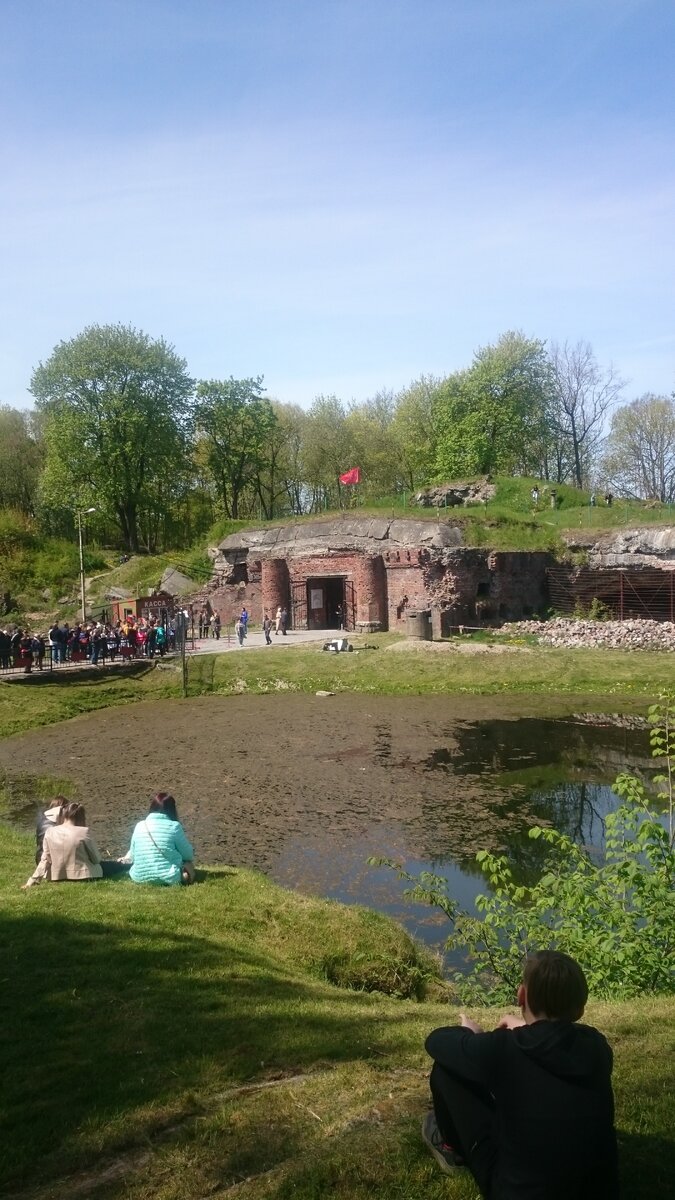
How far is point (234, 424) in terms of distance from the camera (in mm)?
50969

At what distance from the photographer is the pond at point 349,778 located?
446 inches

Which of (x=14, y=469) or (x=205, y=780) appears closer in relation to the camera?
(x=205, y=780)

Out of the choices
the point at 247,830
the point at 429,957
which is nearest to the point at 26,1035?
the point at 429,957

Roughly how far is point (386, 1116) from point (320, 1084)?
507 millimetres

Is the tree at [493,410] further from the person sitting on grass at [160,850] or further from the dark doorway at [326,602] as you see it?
the person sitting on grass at [160,850]

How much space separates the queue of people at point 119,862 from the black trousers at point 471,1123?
560 centimetres

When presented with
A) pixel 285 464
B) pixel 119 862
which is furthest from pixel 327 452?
pixel 119 862

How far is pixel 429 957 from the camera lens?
26.9 feet

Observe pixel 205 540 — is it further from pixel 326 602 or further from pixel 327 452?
pixel 327 452

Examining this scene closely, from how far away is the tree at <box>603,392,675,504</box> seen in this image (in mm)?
56438

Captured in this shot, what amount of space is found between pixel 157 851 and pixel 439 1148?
5.53 m

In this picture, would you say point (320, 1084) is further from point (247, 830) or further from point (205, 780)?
point (205, 780)

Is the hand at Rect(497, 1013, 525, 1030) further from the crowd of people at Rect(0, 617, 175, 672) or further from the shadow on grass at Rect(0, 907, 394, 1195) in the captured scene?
the crowd of people at Rect(0, 617, 175, 672)

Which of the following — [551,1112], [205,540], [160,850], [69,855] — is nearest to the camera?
[551,1112]
